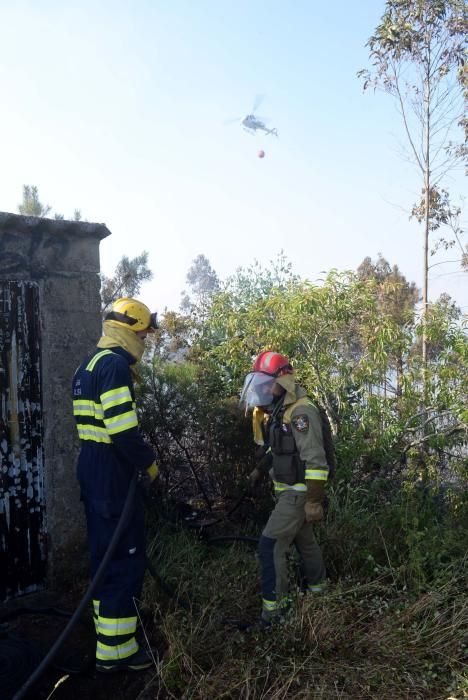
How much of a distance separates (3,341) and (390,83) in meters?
8.13

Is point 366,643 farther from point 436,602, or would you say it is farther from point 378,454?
point 378,454

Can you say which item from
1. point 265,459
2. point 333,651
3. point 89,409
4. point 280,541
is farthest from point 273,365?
point 333,651

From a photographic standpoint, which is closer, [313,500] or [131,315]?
[131,315]

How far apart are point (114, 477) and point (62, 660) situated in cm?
122

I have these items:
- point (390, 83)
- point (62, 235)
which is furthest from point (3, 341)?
point (390, 83)

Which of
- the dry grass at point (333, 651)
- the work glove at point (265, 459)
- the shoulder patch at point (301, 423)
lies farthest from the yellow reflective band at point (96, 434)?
the work glove at point (265, 459)

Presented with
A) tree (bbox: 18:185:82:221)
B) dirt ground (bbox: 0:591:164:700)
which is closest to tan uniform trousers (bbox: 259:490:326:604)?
dirt ground (bbox: 0:591:164:700)

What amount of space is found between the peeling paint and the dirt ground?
26cm

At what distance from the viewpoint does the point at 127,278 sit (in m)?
14.6

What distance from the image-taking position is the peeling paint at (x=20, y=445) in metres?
4.35

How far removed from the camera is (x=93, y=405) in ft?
12.0

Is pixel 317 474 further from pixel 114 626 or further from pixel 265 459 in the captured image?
pixel 114 626

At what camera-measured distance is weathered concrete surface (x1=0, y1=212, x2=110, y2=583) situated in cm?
456

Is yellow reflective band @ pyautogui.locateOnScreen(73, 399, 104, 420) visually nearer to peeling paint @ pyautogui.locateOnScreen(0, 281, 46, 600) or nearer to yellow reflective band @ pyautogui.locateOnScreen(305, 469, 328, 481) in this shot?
peeling paint @ pyautogui.locateOnScreen(0, 281, 46, 600)
